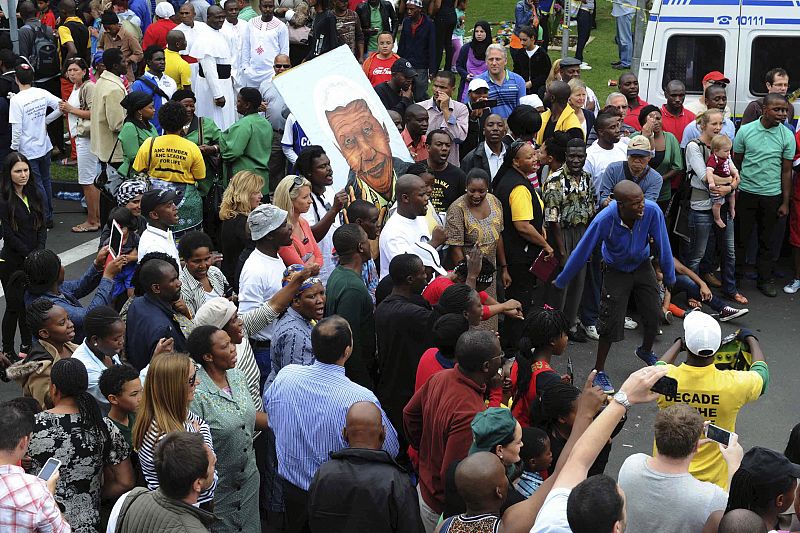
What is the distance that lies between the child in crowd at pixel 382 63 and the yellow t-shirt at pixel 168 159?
13.9 ft

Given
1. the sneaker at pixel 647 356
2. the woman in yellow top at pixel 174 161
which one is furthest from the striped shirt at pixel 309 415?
the woman in yellow top at pixel 174 161

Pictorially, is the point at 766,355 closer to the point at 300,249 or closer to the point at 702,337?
the point at 702,337

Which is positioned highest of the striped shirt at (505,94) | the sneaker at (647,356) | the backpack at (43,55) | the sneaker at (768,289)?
the backpack at (43,55)

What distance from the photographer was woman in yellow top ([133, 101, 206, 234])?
31.2 feet

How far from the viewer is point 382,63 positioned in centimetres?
1338

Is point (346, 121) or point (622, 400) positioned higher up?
point (346, 121)

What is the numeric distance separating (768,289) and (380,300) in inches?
216

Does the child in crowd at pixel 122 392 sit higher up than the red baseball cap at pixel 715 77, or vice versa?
the red baseball cap at pixel 715 77

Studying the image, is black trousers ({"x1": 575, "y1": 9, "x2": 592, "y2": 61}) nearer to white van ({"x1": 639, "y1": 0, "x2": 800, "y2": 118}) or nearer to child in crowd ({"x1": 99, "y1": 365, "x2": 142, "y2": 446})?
white van ({"x1": 639, "y1": 0, "x2": 800, "y2": 118})

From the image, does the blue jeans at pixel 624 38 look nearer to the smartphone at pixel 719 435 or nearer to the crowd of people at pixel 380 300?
the crowd of people at pixel 380 300

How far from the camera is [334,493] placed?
5.05 meters

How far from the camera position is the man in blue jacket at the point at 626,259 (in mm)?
8758

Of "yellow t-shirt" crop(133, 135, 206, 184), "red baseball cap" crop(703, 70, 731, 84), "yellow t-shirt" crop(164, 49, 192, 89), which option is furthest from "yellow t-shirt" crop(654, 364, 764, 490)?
"yellow t-shirt" crop(164, 49, 192, 89)

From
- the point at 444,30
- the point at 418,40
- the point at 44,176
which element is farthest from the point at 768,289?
the point at 44,176
